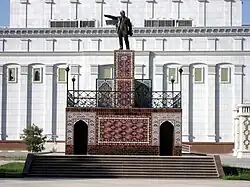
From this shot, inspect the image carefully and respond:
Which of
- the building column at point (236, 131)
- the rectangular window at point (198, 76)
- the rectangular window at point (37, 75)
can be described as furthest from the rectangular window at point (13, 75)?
the building column at point (236, 131)

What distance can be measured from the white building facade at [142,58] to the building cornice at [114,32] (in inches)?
3.1

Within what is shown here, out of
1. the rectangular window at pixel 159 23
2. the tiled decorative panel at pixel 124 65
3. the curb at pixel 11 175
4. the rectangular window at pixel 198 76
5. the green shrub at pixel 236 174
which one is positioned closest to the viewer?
the curb at pixel 11 175

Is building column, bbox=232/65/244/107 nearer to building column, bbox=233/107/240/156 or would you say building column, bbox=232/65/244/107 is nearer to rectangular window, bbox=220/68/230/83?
rectangular window, bbox=220/68/230/83

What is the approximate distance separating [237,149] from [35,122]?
52.5ft

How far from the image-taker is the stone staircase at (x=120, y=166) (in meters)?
25.6

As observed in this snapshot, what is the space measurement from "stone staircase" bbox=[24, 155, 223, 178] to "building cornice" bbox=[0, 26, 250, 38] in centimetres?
2371

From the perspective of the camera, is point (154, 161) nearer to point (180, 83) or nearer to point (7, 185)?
point (7, 185)

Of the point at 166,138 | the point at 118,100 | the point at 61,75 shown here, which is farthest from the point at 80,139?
the point at 61,75

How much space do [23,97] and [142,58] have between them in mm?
10003

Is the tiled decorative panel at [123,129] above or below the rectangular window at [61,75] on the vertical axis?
below

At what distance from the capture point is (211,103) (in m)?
49.7

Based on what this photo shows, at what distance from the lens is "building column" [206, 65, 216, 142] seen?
4947cm

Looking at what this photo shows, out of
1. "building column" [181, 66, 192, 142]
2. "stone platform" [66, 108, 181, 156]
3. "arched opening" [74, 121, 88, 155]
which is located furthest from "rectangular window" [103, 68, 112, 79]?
"stone platform" [66, 108, 181, 156]

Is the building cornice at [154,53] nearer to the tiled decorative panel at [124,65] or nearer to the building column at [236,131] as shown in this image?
the building column at [236,131]
